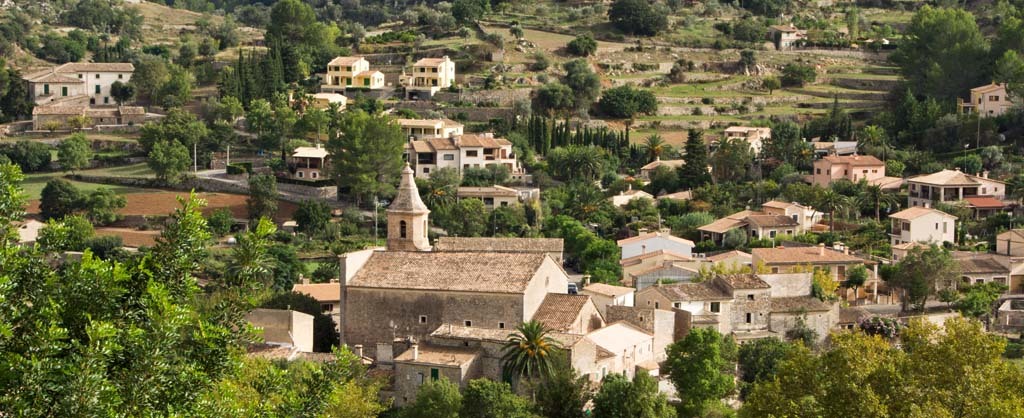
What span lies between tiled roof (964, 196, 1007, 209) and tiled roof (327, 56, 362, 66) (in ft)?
120

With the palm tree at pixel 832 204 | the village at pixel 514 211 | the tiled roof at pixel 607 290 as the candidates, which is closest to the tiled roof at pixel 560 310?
the village at pixel 514 211

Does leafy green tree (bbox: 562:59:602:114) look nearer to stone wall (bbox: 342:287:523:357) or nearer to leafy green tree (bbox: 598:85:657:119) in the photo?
leafy green tree (bbox: 598:85:657:119)

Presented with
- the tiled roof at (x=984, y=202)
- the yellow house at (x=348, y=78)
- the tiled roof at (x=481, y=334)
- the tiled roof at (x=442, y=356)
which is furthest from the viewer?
the yellow house at (x=348, y=78)

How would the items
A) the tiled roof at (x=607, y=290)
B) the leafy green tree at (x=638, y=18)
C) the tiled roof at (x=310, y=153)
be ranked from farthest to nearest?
the leafy green tree at (x=638, y=18) → the tiled roof at (x=310, y=153) → the tiled roof at (x=607, y=290)

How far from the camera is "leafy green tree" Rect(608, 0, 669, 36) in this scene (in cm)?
9456

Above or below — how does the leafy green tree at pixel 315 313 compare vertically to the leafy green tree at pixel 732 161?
below

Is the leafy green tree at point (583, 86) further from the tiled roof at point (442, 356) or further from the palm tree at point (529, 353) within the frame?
the palm tree at point (529, 353)

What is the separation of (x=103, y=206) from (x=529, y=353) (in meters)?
36.4

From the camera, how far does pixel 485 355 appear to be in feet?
117

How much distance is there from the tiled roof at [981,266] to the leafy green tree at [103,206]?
35660 mm

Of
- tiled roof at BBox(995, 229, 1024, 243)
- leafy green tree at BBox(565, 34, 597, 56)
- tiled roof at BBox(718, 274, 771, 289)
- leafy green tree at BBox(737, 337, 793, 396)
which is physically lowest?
leafy green tree at BBox(737, 337, 793, 396)

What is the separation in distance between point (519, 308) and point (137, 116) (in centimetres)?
4894

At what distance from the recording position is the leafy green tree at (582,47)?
8912 centimetres

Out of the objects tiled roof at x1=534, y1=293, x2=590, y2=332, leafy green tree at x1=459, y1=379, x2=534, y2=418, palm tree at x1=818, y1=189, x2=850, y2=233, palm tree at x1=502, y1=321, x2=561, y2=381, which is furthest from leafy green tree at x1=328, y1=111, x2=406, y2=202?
leafy green tree at x1=459, y1=379, x2=534, y2=418
